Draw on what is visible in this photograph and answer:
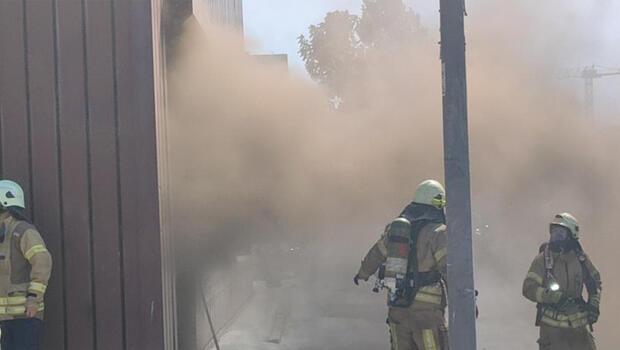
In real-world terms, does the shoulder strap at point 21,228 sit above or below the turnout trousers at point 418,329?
above

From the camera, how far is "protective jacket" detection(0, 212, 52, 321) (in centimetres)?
520

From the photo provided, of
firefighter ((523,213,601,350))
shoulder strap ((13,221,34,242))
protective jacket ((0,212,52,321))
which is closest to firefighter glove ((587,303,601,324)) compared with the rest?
firefighter ((523,213,601,350))

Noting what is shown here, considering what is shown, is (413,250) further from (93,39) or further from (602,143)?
(602,143)

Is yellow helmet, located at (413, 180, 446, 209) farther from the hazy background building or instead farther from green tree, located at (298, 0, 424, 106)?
green tree, located at (298, 0, 424, 106)

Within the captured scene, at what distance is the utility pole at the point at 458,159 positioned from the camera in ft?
10.8

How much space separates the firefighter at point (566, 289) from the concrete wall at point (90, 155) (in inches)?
127

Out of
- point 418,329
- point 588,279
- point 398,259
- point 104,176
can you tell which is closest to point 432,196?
point 398,259

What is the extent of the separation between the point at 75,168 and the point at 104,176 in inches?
10.2

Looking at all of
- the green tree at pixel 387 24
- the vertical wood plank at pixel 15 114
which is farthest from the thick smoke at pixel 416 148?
the vertical wood plank at pixel 15 114

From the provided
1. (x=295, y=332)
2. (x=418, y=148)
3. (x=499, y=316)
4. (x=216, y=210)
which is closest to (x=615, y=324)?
(x=499, y=316)

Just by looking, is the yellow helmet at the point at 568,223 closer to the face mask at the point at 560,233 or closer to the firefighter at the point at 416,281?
the face mask at the point at 560,233

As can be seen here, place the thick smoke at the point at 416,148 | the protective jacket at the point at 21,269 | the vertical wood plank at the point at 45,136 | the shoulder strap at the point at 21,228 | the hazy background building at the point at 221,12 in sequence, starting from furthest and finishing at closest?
1. the thick smoke at the point at 416,148
2. the hazy background building at the point at 221,12
3. the vertical wood plank at the point at 45,136
4. the shoulder strap at the point at 21,228
5. the protective jacket at the point at 21,269

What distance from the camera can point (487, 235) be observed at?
1043 cm

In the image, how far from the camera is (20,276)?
17.4 feet
